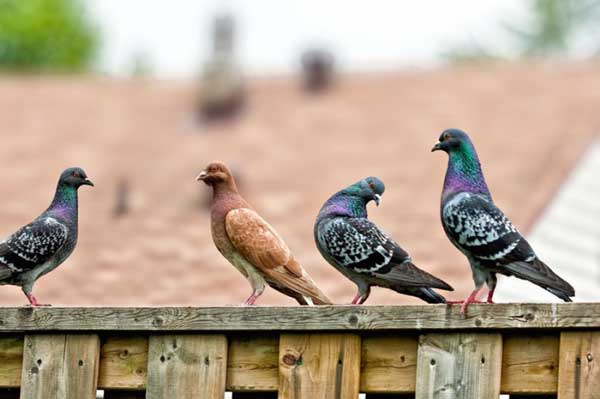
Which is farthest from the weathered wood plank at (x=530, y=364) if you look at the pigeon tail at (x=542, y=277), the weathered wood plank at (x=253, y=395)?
the weathered wood plank at (x=253, y=395)

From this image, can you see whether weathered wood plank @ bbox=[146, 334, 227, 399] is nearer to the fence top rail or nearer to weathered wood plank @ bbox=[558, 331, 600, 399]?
the fence top rail

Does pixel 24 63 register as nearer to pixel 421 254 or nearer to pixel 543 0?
pixel 543 0

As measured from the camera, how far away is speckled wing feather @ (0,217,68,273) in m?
6.97

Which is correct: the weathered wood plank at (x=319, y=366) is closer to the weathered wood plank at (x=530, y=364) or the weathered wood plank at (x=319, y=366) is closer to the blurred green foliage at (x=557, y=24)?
the weathered wood plank at (x=530, y=364)

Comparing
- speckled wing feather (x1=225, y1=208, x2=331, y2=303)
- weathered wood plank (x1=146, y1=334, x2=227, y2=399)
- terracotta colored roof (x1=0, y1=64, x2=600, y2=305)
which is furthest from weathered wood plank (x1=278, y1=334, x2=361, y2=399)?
terracotta colored roof (x1=0, y1=64, x2=600, y2=305)

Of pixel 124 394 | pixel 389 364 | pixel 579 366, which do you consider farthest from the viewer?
pixel 124 394

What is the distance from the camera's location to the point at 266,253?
7.01 m

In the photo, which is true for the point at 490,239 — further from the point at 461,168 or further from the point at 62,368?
A: the point at 62,368

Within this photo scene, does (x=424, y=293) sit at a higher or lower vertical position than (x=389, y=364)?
higher

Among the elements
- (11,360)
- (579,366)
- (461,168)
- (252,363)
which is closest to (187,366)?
(252,363)

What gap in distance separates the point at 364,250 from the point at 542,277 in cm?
88

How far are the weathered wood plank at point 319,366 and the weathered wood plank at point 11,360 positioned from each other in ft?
4.02

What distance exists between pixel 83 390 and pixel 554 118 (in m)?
14.3

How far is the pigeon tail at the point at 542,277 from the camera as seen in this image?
5.81 meters
